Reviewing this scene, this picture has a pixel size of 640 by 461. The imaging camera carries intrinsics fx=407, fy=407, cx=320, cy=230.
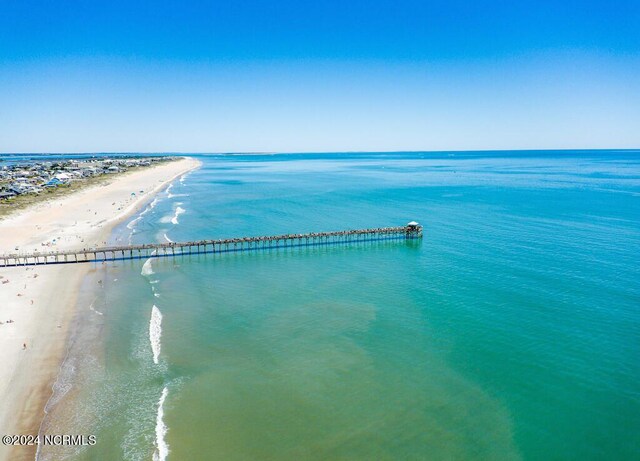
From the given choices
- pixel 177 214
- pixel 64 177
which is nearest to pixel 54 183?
pixel 64 177

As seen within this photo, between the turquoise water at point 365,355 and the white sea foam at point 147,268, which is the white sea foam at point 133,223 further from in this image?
the turquoise water at point 365,355

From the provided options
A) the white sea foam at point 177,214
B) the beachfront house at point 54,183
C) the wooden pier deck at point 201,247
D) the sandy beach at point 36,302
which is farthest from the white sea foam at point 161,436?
the beachfront house at point 54,183

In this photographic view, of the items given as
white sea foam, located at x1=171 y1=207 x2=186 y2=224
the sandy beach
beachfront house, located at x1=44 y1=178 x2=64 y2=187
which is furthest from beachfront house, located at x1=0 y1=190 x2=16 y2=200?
white sea foam, located at x1=171 y1=207 x2=186 y2=224

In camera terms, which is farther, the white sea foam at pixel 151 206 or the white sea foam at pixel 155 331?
the white sea foam at pixel 151 206

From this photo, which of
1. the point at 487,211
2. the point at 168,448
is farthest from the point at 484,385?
the point at 487,211

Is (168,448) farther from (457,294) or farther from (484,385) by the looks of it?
(457,294)

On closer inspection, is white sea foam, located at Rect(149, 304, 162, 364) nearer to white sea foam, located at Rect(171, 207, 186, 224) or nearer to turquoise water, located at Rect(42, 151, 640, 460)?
turquoise water, located at Rect(42, 151, 640, 460)
